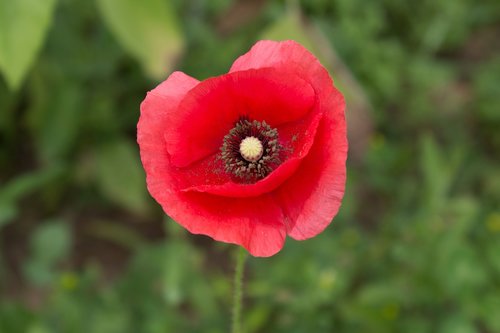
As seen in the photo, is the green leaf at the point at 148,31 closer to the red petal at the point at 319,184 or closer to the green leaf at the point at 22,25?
the green leaf at the point at 22,25

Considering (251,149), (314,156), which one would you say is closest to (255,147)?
(251,149)

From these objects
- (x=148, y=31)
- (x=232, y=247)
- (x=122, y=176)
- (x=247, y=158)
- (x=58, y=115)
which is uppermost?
(x=247, y=158)

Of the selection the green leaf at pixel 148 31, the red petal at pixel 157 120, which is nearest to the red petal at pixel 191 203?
the red petal at pixel 157 120

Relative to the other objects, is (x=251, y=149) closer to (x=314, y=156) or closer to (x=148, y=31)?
(x=314, y=156)

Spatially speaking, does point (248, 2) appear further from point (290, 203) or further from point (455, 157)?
point (290, 203)

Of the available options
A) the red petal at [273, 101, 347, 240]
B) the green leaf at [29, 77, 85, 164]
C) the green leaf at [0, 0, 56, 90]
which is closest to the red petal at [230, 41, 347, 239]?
the red petal at [273, 101, 347, 240]

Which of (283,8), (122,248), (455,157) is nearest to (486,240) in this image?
(455,157)

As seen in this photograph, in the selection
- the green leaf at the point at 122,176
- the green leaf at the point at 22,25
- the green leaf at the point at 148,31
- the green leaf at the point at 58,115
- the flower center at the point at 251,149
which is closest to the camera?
the flower center at the point at 251,149
